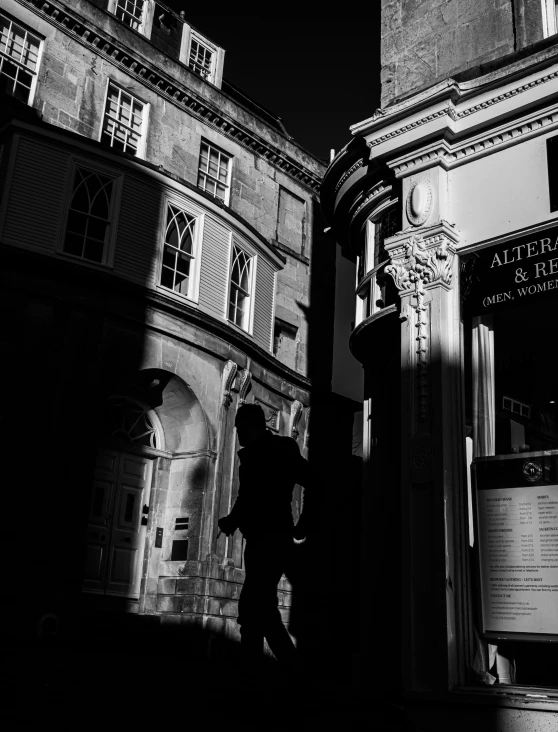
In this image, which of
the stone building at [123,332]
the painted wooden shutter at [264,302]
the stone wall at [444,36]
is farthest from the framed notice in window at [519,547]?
the painted wooden shutter at [264,302]

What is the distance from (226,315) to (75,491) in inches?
224

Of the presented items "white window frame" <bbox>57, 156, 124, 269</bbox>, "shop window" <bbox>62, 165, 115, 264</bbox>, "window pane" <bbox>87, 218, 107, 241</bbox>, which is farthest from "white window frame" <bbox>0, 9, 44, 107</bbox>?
"window pane" <bbox>87, 218, 107, 241</bbox>

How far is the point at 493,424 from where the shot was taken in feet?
25.1

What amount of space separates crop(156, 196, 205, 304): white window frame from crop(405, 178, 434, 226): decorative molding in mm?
8568

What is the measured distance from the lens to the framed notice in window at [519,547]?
6625 millimetres

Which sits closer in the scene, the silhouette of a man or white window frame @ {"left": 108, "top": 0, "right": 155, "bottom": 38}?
the silhouette of a man

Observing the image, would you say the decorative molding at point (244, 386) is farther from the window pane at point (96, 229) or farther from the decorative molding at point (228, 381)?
the window pane at point (96, 229)

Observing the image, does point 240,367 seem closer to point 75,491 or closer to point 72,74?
point 75,491

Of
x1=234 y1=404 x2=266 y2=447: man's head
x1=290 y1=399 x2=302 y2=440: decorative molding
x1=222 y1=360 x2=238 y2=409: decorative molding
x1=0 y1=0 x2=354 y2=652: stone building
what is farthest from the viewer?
x1=290 y1=399 x2=302 y2=440: decorative molding

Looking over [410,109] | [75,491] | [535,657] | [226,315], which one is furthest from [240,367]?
[535,657]

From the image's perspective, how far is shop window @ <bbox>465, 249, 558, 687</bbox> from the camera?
22.0 ft

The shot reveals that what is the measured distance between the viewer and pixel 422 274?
803 cm

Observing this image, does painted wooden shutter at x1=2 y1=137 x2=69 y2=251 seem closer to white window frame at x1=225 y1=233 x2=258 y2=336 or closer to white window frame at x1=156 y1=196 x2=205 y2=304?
white window frame at x1=156 y1=196 x2=205 y2=304

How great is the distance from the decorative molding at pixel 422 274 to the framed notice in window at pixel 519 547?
106cm
